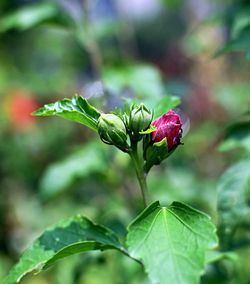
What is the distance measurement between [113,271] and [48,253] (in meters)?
1.01

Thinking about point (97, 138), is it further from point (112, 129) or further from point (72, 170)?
point (112, 129)

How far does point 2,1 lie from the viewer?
4.61 metres

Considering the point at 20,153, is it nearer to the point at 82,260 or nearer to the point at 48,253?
the point at 82,260

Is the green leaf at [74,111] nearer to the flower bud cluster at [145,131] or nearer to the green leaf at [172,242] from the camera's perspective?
the flower bud cluster at [145,131]

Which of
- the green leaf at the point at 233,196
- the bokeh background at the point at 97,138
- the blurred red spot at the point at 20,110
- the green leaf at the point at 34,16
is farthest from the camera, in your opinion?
the blurred red spot at the point at 20,110

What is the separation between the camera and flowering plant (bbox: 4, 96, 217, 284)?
3.34 feet

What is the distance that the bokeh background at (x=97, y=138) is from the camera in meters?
2.04

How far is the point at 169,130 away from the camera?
1.16m

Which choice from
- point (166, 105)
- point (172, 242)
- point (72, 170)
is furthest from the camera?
point (72, 170)

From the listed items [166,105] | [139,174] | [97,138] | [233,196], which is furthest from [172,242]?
[97,138]

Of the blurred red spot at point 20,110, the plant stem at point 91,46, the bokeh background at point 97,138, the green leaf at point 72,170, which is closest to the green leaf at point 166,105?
the bokeh background at point 97,138

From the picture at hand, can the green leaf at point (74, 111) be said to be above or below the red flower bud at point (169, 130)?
above

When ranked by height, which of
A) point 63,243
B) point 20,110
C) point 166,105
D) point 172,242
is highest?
point 20,110

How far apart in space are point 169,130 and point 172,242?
0.22 meters
